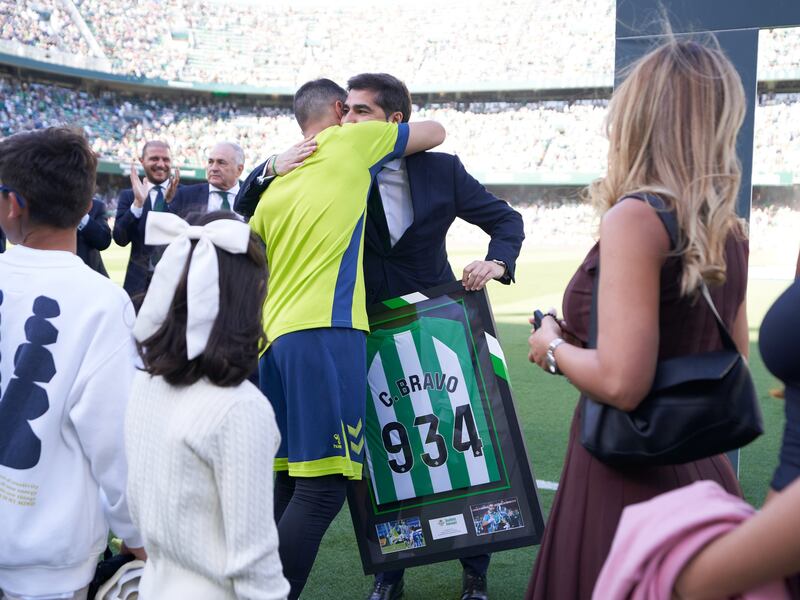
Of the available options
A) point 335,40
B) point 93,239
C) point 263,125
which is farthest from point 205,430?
point 335,40

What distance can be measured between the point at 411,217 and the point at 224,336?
1.57 m

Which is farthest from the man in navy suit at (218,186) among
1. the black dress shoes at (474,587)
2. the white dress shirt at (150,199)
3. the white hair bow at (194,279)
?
the white hair bow at (194,279)

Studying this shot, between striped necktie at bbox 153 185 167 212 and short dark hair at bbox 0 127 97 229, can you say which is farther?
striped necktie at bbox 153 185 167 212

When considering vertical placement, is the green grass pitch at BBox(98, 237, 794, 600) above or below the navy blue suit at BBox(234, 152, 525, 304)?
below

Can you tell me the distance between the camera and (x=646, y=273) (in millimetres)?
1541

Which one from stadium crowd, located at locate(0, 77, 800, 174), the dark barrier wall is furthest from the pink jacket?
stadium crowd, located at locate(0, 77, 800, 174)

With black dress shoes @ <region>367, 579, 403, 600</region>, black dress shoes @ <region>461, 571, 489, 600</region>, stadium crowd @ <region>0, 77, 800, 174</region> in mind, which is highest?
black dress shoes @ <region>461, 571, 489, 600</region>

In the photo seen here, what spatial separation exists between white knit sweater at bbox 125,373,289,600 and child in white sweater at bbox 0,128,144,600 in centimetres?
33

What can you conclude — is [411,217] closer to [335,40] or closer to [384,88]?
[384,88]

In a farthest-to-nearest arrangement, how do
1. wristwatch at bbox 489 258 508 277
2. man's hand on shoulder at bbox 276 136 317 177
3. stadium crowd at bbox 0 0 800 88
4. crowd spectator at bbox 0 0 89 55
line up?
1. stadium crowd at bbox 0 0 800 88
2. crowd spectator at bbox 0 0 89 55
3. wristwatch at bbox 489 258 508 277
4. man's hand on shoulder at bbox 276 136 317 177

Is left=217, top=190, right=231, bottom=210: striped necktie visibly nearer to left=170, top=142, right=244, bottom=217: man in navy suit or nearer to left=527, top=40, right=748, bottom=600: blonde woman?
left=170, top=142, right=244, bottom=217: man in navy suit

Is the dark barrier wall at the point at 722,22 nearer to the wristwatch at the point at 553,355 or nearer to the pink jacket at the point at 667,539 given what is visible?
the wristwatch at the point at 553,355

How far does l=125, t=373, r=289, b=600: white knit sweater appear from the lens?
156 centimetres

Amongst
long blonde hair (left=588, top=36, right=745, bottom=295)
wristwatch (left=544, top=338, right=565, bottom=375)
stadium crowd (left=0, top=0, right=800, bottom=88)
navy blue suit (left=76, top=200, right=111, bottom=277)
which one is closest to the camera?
long blonde hair (left=588, top=36, right=745, bottom=295)
